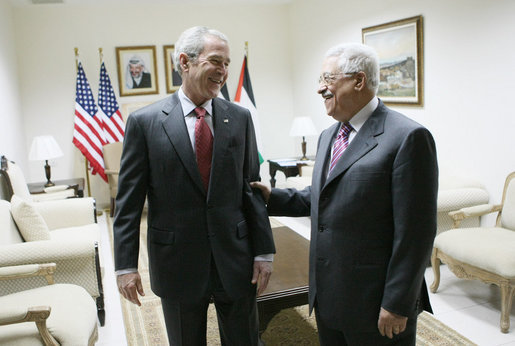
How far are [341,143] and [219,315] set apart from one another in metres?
0.74

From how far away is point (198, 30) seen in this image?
1502mm

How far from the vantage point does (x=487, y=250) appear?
2766 mm

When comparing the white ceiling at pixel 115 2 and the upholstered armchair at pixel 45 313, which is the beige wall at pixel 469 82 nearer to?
the white ceiling at pixel 115 2

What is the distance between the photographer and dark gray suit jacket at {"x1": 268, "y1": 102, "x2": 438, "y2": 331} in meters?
1.28

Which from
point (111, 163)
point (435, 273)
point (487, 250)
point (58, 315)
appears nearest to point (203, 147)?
point (58, 315)

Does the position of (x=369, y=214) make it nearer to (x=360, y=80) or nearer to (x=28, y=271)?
(x=360, y=80)

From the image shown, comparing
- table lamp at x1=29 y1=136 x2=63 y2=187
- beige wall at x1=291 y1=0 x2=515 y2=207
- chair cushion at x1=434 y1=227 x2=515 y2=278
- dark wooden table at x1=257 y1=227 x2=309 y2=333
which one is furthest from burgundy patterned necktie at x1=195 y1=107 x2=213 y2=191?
table lamp at x1=29 y1=136 x2=63 y2=187

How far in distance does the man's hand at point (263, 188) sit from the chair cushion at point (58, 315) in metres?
1.01

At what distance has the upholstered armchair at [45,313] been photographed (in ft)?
6.10

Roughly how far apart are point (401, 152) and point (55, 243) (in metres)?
2.13

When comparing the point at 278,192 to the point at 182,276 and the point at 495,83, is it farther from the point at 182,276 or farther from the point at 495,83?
the point at 495,83

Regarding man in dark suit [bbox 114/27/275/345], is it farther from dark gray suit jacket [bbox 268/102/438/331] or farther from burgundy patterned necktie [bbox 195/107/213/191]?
dark gray suit jacket [bbox 268/102/438/331]

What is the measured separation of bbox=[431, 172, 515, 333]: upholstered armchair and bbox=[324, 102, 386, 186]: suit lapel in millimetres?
1744

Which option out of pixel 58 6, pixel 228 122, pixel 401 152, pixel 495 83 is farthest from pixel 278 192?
pixel 58 6
